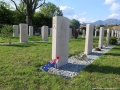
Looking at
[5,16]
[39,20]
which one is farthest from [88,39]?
[39,20]

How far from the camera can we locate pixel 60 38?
5.26m

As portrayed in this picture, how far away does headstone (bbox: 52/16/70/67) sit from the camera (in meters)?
5.02

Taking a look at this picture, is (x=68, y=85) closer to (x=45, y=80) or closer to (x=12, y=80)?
(x=45, y=80)

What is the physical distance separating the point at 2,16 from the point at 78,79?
81.2 feet

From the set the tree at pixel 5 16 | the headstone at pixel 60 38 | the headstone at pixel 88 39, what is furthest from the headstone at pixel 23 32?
the tree at pixel 5 16

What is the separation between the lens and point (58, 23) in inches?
198

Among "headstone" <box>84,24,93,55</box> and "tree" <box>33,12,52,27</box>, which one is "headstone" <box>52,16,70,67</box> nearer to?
"headstone" <box>84,24,93,55</box>

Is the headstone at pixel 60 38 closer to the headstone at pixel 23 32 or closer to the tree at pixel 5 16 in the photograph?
the headstone at pixel 23 32

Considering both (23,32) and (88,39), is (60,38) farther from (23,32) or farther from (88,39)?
(23,32)

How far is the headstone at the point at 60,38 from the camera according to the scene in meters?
5.02

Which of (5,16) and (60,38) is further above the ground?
(5,16)

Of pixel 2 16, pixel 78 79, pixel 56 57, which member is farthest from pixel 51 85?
pixel 2 16

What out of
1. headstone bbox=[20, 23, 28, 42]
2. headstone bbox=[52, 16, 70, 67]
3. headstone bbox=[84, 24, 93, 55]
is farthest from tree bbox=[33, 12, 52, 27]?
headstone bbox=[52, 16, 70, 67]

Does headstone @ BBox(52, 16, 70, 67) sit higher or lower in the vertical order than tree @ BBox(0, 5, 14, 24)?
lower
